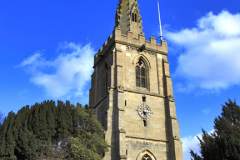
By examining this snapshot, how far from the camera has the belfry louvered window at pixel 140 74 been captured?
3403cm

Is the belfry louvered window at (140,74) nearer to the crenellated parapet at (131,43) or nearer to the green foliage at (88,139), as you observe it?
the crenellated parapet at (131,43)

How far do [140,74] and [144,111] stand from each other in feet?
16.7

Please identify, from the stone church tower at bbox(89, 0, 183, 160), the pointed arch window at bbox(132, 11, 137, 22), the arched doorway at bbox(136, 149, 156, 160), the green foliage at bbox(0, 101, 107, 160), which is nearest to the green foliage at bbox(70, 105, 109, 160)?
the green foliage at bbox(0, 101, 107, 160)

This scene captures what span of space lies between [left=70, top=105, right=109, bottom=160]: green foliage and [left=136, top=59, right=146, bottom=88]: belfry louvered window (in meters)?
8.47

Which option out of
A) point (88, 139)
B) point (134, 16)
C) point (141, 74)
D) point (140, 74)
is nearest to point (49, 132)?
point (88, 139)

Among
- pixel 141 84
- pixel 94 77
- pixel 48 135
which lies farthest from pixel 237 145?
pixel 94 77

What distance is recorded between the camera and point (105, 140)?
28266 mm

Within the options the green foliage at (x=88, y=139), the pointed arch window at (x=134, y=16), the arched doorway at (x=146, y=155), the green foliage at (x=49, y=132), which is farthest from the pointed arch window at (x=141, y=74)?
the green foliage at (x=49, y=132)

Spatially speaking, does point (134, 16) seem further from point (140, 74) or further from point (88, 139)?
point (88, 139)

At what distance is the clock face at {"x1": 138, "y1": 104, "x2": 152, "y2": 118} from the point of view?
31.5m

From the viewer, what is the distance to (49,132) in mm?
23906

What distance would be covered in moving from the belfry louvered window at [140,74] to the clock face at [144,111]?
3034 millimetres

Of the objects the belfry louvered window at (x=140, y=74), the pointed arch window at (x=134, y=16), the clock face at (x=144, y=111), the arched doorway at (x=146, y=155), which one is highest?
the pointed arch window at (x=134, y=16)

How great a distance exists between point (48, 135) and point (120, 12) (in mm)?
22279
